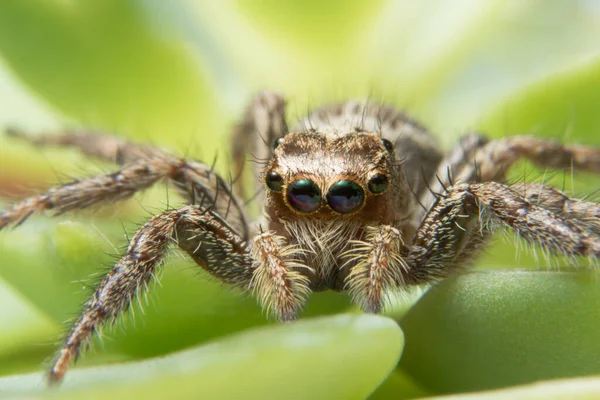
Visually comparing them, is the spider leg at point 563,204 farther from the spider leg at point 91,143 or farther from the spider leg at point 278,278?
the spider leg at point 91,143

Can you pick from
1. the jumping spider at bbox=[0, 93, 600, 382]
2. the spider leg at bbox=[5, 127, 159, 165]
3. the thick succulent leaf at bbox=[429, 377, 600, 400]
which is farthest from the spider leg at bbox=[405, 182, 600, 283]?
the spider leg at bbox=[5, 127, 159, 165]

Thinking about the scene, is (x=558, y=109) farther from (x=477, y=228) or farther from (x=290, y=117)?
(x=290, y=117)

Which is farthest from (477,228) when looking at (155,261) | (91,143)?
(91,143)

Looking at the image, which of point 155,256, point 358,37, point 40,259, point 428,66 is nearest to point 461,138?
point 428,66

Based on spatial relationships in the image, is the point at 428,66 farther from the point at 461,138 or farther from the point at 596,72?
the point at 596,72

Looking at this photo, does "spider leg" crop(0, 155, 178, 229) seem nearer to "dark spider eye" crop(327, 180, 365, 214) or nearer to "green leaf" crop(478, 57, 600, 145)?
"dark spider eye" crop(327, 180, 365, 214)

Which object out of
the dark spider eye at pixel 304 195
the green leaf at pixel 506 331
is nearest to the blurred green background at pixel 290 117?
the green leaf at pixel 506 331
